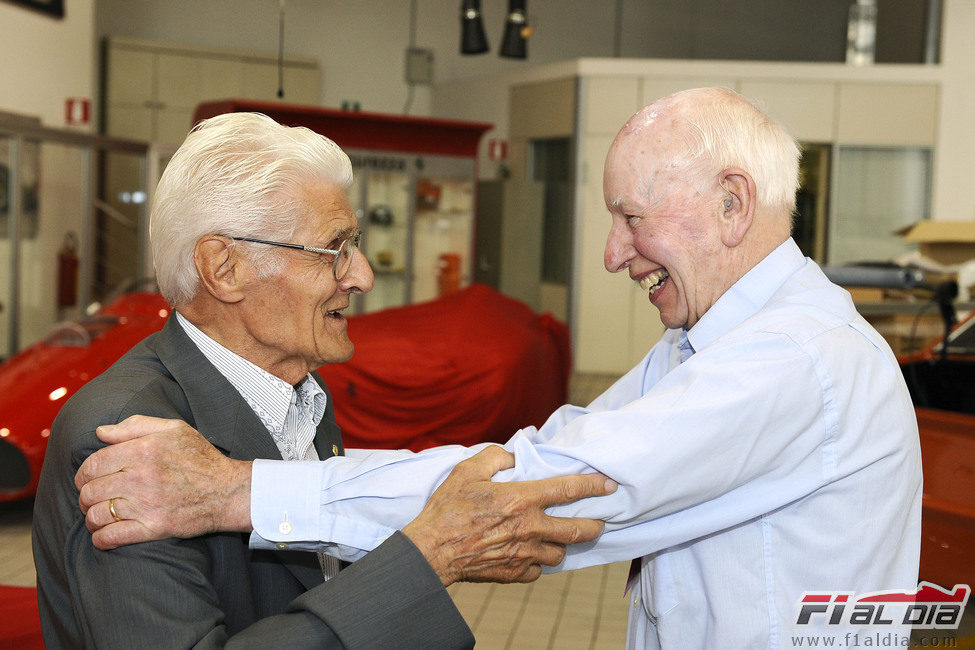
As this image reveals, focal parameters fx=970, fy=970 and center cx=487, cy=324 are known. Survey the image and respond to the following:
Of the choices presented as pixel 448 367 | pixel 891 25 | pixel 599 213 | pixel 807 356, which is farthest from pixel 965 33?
pixel 807 356

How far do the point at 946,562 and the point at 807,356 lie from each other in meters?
1.26

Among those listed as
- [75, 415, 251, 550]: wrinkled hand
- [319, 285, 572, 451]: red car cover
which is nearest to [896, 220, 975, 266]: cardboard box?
[319, 285, 572, 451]: red car cover

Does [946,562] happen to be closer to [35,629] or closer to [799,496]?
[799,496]

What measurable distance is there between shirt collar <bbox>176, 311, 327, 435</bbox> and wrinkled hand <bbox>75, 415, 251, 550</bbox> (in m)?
0.24

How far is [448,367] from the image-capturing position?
19.1ft

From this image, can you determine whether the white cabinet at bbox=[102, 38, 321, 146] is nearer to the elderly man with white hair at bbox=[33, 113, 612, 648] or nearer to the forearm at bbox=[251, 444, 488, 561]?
the elderly man with white hair at bbox=[33, 113, 612, 648]

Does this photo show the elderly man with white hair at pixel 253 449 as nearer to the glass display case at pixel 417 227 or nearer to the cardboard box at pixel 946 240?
the cardboard box at pixel 946 240

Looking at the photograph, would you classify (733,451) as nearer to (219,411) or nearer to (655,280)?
(655,280)

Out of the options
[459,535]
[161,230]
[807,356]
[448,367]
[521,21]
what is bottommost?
[448,367]

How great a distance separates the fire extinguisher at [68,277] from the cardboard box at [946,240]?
6.45 metres

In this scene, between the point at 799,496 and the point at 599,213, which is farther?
the point at 599,213

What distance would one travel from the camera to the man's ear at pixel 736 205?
1.41 metres

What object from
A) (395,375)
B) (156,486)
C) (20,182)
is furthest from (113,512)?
(20,182)

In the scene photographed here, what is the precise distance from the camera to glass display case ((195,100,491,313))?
8.62 m
